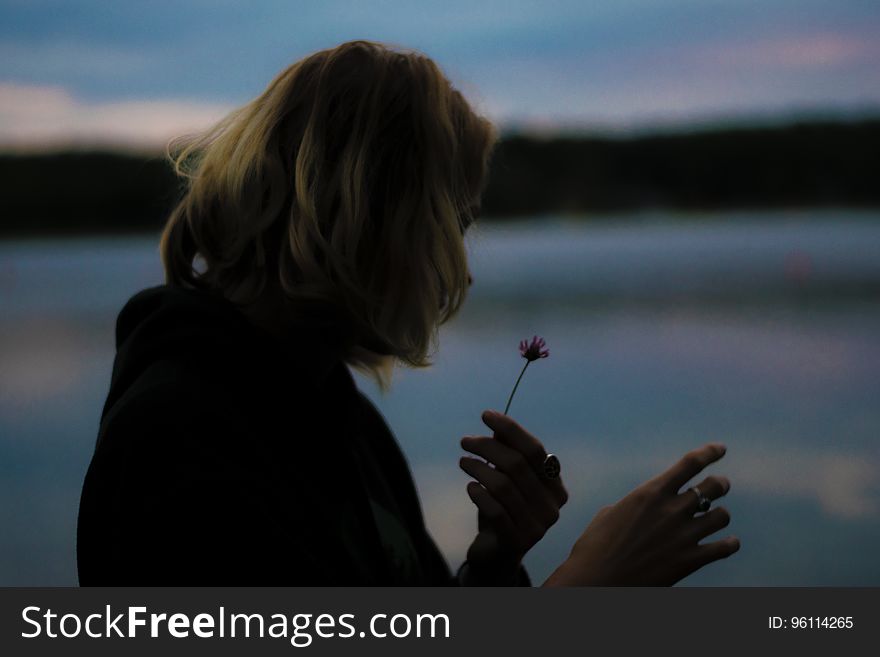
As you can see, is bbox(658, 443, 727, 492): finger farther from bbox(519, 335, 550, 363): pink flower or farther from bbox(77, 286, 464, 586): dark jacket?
bbox(77, 286, 464, 586): dark jacket

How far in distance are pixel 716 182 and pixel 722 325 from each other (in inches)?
38.1

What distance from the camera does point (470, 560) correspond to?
39.0 inches

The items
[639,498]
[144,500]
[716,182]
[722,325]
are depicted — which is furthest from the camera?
[722,325]

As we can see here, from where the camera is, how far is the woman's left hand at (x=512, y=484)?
82cm

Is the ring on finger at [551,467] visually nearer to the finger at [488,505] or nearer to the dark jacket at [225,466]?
the finger at [488,505]

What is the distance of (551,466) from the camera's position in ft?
2.79

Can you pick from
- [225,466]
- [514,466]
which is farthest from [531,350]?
[225,466]

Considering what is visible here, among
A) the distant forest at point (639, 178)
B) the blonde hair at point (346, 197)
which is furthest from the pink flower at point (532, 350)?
the distant forest at point (639, 178)

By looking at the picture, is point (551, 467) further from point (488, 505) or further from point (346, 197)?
point (346, 197)

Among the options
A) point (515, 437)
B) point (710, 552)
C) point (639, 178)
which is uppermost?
point (639, 178)

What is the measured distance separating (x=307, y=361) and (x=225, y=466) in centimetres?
22
